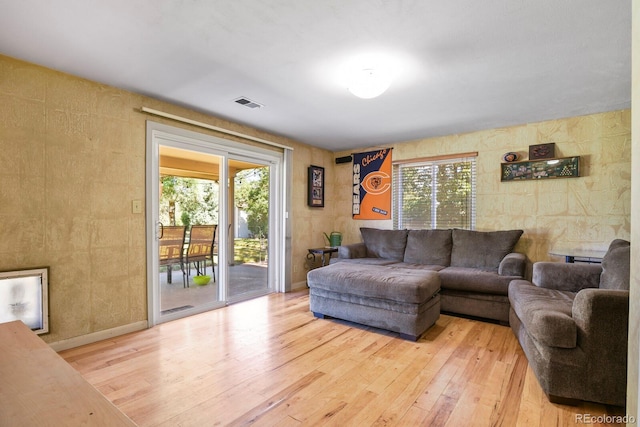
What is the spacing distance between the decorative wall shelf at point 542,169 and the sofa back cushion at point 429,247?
107 centimetres

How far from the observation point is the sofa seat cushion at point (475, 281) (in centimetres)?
316

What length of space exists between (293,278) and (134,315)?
227cm

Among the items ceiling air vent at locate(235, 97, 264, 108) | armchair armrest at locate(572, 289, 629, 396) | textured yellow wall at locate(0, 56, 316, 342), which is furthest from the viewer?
ceiling air vent at locate(235, 97, 264, 108)

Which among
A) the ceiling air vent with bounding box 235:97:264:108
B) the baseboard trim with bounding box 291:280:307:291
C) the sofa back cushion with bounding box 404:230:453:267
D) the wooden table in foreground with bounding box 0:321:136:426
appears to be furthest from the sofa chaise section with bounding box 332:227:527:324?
the wooden table in foreground with bounding box 0:321:136:426

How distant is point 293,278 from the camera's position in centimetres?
476

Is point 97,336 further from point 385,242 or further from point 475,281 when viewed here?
point 475,281

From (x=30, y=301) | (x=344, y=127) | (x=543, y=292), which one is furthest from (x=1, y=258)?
(x=543, y=292)

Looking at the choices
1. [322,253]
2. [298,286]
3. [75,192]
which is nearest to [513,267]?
[322,253]

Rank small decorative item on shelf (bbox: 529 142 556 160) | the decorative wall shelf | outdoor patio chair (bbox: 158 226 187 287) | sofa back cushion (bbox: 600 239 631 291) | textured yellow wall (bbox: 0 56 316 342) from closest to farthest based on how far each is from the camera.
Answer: sofa back cushion (bbox: 600 239 631 291)
textured yellow wall (bbox: 0 56 316 342)
outdoor patio chair (bbox: 158 226 187 287)
the decorative wall shelf
small decorative item on shelf (bbox: 529 142 556 160)

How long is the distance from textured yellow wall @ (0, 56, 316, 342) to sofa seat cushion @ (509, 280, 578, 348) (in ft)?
10.9

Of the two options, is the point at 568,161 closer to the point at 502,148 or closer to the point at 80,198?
the point at 502,148

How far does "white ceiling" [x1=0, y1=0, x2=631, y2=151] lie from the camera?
1.74 meters

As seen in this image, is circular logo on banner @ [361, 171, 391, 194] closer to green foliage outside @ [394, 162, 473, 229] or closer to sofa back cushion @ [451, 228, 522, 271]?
green foliage outside @ [394, 162, 473, 229]

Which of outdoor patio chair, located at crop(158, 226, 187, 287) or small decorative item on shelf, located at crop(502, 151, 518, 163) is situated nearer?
outdoor patio chair, located at crop(158, 226, 187, 287)
